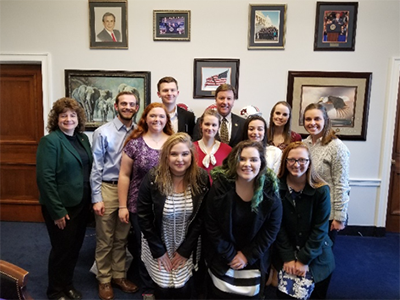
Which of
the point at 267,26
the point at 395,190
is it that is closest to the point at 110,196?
the point at 267,26

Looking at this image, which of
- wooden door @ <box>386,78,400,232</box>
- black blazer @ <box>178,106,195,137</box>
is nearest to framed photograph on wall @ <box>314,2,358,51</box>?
wooden door @ <box>386,78,400,232</box>

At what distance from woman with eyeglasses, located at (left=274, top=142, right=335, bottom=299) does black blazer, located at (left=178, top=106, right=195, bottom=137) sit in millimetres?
953

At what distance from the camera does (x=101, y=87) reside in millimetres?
3186

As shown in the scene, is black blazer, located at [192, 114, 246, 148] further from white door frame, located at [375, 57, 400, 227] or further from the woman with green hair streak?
white door frame, located at [375, 57, 400, 227]

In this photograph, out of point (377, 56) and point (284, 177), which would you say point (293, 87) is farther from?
point (284, 177)

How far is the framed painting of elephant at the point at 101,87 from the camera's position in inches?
124

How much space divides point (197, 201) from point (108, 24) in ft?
7.79

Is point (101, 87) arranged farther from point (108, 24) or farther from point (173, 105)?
point (173, 105)

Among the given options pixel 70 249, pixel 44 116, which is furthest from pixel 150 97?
pixel 70 249

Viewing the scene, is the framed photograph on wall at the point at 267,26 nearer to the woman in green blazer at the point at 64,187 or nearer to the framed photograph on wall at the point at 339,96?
the framed photograph on wall at the point at 339,96

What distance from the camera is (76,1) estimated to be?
309 cm

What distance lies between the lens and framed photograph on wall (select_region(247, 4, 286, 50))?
119 inches

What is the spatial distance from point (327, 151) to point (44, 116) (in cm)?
296

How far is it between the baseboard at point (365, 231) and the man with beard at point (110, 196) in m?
2.45
